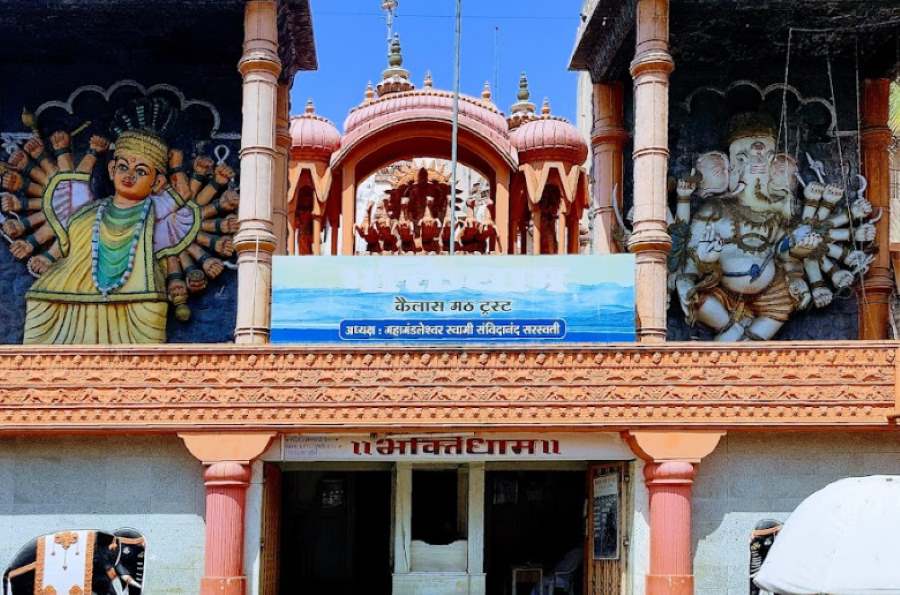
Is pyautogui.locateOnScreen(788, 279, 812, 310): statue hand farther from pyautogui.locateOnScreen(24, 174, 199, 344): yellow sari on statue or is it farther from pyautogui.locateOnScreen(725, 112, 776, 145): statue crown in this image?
pyautogui.locateOnScreen(24, 174, 199, 344): yellow sari on statue

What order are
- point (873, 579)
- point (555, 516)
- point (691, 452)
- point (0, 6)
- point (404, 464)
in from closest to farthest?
1. point (873, 579)
2. point (691, 452)
3. point (404, 464)
4. point (0, 6)
5. point (555, 516)

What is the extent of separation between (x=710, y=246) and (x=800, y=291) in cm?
140

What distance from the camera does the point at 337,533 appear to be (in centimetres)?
1980

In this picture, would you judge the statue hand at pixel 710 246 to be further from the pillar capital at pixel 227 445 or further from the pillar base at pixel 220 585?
the pillar base at pixel 220 585

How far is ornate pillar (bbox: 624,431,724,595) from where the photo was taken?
14.0 m

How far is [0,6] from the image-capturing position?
16547 mm

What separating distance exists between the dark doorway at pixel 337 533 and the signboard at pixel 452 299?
16.0ft

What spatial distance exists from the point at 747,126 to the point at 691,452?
6266mm

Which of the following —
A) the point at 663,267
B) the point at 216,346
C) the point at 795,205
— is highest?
the point at 795,205

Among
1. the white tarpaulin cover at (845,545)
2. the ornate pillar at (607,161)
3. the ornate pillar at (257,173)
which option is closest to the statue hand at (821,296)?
the ornate pillar at (607,161)

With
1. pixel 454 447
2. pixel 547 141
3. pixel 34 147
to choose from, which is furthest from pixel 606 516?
pixel 34 147

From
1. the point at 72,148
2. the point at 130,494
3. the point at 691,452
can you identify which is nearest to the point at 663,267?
the point at 691,452

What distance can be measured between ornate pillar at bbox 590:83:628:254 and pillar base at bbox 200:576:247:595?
7.60m

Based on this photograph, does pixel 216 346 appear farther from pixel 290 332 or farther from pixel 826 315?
pixel 826 315
